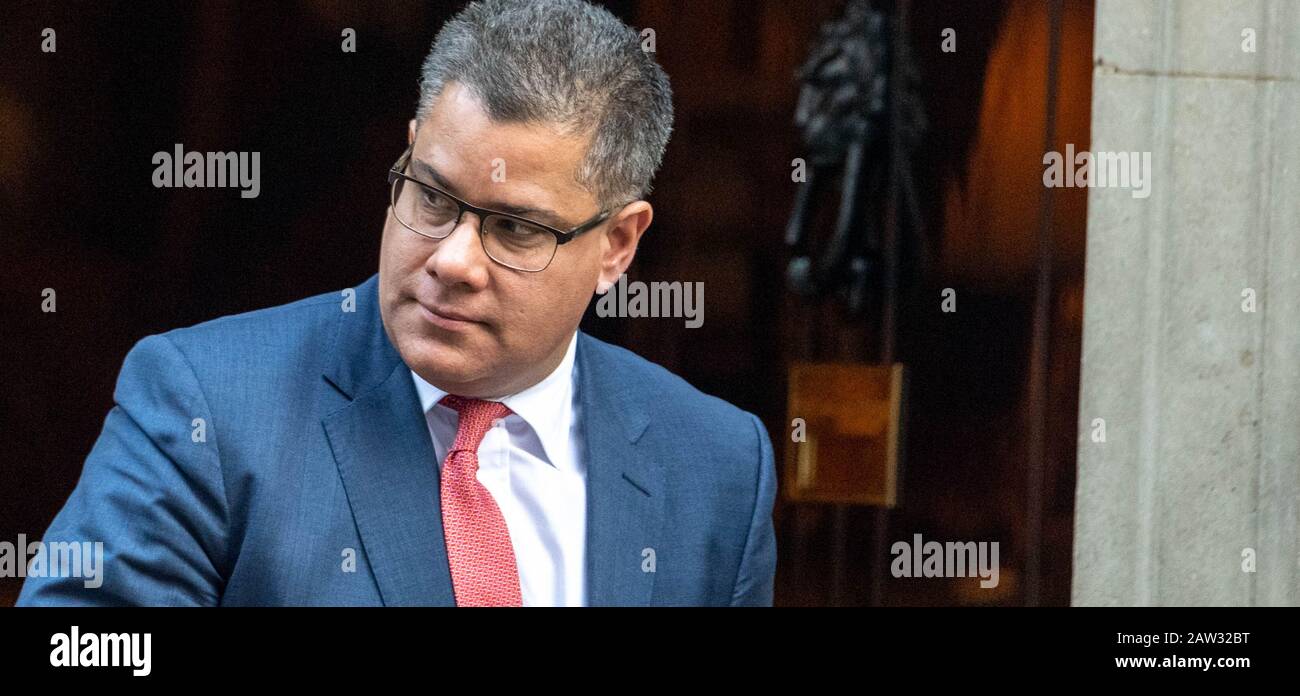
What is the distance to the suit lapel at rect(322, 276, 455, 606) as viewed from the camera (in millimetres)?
2869

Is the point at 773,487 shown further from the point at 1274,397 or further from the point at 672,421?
the point at 1274,397

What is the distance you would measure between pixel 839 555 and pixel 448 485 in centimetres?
223

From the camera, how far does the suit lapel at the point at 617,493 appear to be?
121 inches

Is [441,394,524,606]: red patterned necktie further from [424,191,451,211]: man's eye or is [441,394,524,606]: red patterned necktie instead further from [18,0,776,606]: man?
[424,191,451,211]: man's eye

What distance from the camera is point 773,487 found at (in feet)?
11.1

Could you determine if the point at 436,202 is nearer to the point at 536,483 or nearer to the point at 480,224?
the point at 480,224

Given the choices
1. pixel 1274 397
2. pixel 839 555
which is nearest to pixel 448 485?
pixel 839 555

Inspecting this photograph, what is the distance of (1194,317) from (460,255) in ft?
10.4

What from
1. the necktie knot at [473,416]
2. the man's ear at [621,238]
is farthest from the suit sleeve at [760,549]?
the necktie knot at [473,416]

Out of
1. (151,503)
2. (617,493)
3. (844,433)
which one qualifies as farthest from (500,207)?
(844,433)

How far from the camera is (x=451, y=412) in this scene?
3021mm

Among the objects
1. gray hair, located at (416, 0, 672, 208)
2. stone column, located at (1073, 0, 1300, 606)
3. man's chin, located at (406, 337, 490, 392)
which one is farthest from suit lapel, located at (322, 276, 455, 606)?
stone column, located at (1073, 0, 1300, 606)
